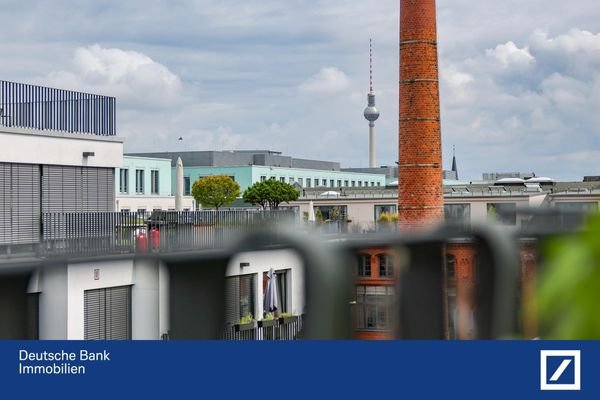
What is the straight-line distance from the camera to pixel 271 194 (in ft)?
193

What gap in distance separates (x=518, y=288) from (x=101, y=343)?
3.08 ft

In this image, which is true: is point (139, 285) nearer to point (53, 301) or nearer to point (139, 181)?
point (53, 301)

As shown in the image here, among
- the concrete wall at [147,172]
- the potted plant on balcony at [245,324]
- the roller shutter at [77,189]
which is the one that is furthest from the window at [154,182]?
the potted plant on balcony at [245,324]

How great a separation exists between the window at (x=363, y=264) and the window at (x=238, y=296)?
0.26m

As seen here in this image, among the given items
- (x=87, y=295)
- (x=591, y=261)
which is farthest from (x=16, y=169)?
(x=591, y=261)

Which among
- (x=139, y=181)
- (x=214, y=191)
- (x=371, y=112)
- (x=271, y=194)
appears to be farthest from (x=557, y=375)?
(x=371, y=112)

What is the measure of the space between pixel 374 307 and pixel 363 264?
0.12 m

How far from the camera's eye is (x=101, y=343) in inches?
81.0

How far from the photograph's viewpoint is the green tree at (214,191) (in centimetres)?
6419

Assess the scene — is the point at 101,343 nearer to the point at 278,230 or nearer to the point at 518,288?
the point at 278,230

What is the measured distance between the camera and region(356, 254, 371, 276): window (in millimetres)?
1934

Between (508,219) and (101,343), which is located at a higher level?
(508,219)

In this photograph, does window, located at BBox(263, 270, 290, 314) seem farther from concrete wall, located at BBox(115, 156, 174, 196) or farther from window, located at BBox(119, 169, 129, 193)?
window, located at BBox(119, 169, 129, 193)

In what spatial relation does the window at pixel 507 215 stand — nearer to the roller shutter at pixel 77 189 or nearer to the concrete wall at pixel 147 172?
the roller shutter at pixel 77 189
